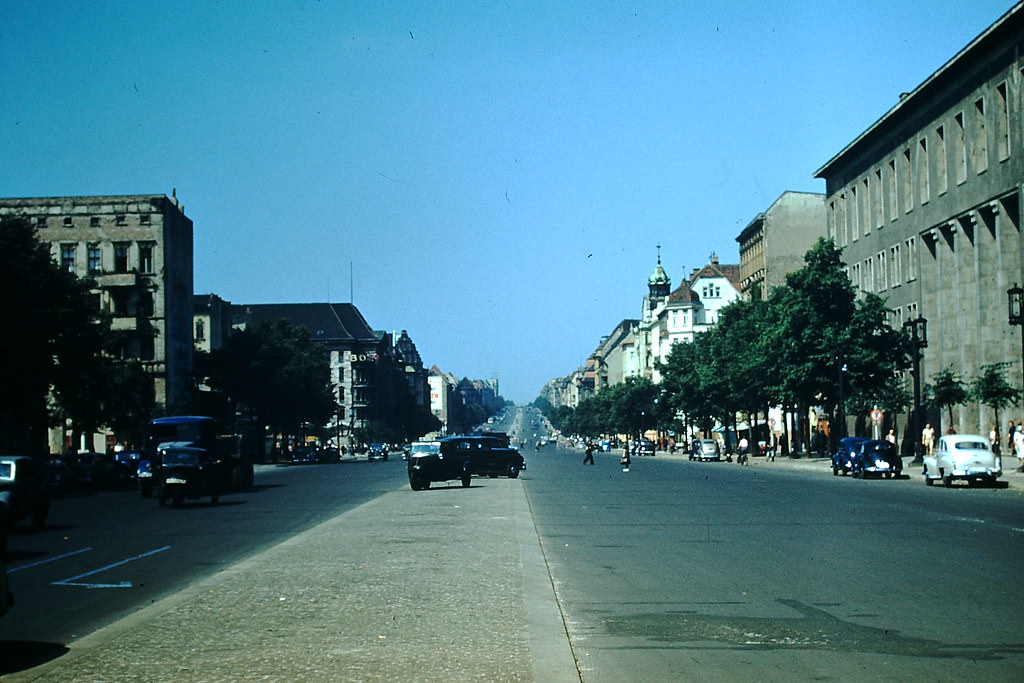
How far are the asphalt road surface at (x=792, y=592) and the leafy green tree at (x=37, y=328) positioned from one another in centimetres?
3285

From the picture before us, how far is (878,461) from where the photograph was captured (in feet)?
166

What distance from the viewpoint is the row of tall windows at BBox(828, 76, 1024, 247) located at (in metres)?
68.4

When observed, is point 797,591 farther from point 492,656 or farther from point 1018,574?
point 492,656

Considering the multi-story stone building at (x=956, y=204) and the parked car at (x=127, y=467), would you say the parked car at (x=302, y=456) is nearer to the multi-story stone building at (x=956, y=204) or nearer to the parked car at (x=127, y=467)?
the parked car at (x=127, y=467)

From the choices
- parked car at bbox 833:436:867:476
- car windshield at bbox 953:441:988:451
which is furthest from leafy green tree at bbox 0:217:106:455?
car windshield at bbox 953:441:988:451

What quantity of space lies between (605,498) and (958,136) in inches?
1896

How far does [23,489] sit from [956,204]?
60.4 m

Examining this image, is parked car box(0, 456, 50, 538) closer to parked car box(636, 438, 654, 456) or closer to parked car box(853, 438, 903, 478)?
parked car box(853, 438, 903, 478)

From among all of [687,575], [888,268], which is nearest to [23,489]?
[687,575]

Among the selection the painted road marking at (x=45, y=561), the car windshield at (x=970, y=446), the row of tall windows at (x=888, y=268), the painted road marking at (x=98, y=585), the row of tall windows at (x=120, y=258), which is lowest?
the painted road marking at (x=45, y=561)

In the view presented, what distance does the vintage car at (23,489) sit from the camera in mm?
27719

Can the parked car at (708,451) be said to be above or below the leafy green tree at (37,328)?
below

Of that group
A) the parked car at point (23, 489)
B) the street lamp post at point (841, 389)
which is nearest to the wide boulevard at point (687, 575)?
the parked car at point (23, 489)

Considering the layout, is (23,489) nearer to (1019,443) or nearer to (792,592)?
(792,592)
